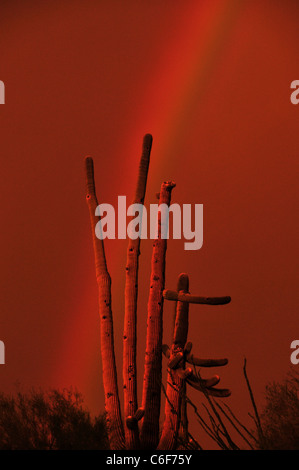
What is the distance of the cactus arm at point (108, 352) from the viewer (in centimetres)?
307

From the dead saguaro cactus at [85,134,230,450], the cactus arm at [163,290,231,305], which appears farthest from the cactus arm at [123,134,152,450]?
the cactus arm at [163,290,231,305]

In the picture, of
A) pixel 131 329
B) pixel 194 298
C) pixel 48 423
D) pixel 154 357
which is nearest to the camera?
pixel 194 298

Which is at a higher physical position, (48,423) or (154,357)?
(154,357)

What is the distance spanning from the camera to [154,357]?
120 inches

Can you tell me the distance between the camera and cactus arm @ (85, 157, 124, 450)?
3.07 meters

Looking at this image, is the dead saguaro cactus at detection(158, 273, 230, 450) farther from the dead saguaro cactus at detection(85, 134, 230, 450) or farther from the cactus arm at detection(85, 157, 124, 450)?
the cactus arm at detection(85, 157, 124, 450)

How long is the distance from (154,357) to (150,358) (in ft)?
0.08

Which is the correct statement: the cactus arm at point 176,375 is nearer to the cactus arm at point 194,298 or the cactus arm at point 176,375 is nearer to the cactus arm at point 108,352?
the cactus arm at point 194,298

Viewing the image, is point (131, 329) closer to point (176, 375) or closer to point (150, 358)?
point (150, 358)

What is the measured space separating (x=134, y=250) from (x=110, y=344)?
596 mm

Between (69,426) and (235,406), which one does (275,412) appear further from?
(235,406)

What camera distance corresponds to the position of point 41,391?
3807 millimetres

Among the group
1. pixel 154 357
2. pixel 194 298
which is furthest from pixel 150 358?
pixel 194 298
